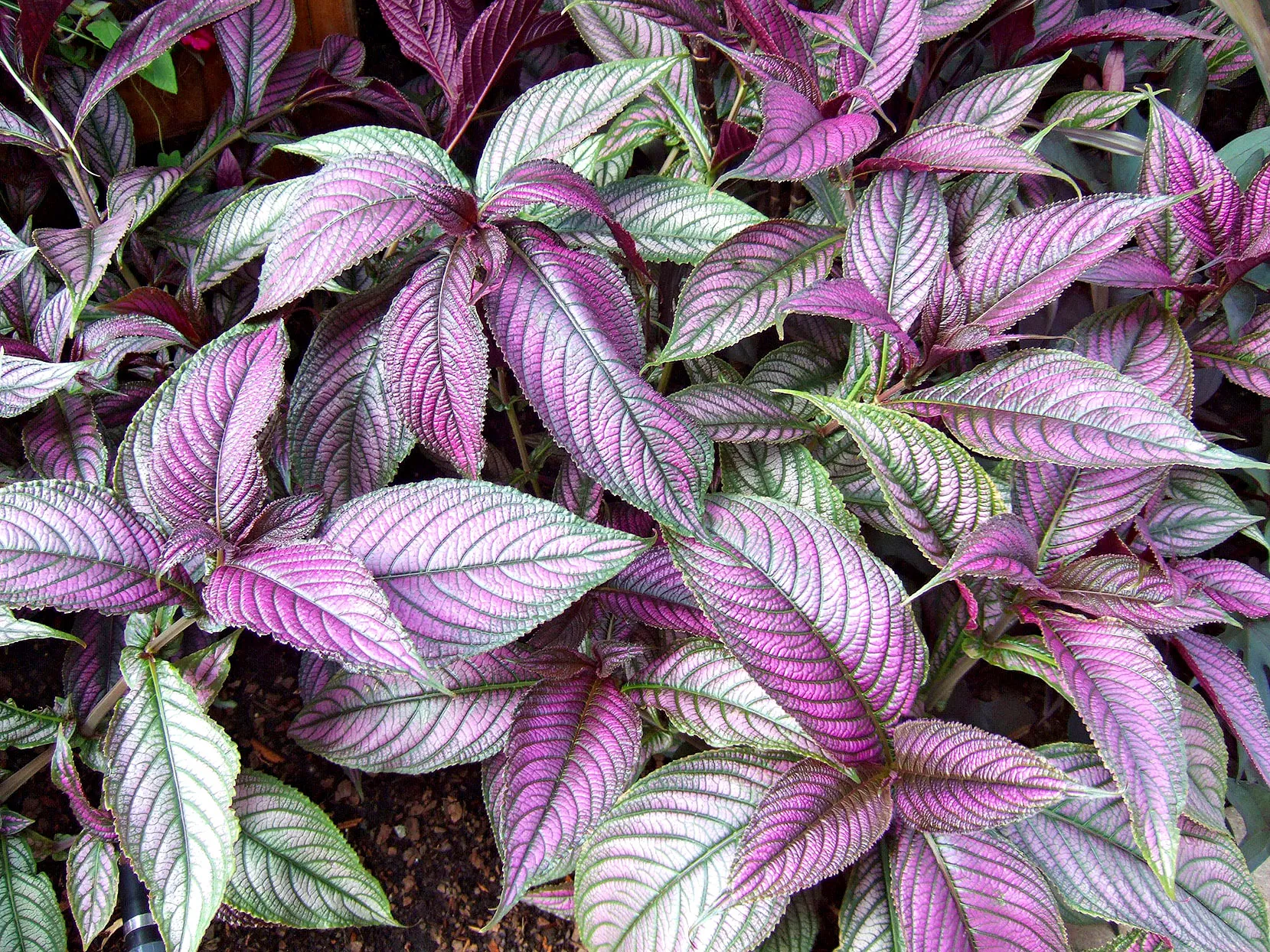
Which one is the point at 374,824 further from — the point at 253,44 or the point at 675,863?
the point at 253,44

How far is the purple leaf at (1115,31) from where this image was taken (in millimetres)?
1156

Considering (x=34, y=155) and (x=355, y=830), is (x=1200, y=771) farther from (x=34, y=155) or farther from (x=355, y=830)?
(x=34, y=155)

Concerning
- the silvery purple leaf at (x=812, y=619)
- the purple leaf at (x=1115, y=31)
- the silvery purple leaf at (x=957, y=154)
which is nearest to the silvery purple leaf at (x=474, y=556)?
the silvery purple leaf at (x=812, y=619)

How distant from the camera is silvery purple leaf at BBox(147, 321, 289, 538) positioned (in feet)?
2.77

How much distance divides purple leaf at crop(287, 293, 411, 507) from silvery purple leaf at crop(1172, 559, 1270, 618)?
935 mm

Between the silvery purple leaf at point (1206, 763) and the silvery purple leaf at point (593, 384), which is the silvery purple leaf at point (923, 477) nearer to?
the silvery purple leaf at point (593, 384)

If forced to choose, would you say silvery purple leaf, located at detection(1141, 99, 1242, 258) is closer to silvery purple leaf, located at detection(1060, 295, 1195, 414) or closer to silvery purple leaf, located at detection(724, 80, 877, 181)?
silvery purple leaf, located at detection(1060, 295, 1195, 414)

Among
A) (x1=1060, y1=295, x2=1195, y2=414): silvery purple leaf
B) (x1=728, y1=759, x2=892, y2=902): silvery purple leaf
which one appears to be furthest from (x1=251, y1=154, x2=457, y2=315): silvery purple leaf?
(x1=1060, y1=295, x2=1195, y2=414): silvery purple leaf

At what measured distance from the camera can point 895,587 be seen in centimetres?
88

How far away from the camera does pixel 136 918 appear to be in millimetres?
996

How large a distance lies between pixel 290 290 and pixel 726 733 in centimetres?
63

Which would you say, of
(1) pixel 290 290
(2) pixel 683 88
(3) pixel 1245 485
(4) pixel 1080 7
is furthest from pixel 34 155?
(3) pixel 1245 485

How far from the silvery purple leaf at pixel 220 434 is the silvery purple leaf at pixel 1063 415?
0.67 metres

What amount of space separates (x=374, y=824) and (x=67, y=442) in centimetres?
61
